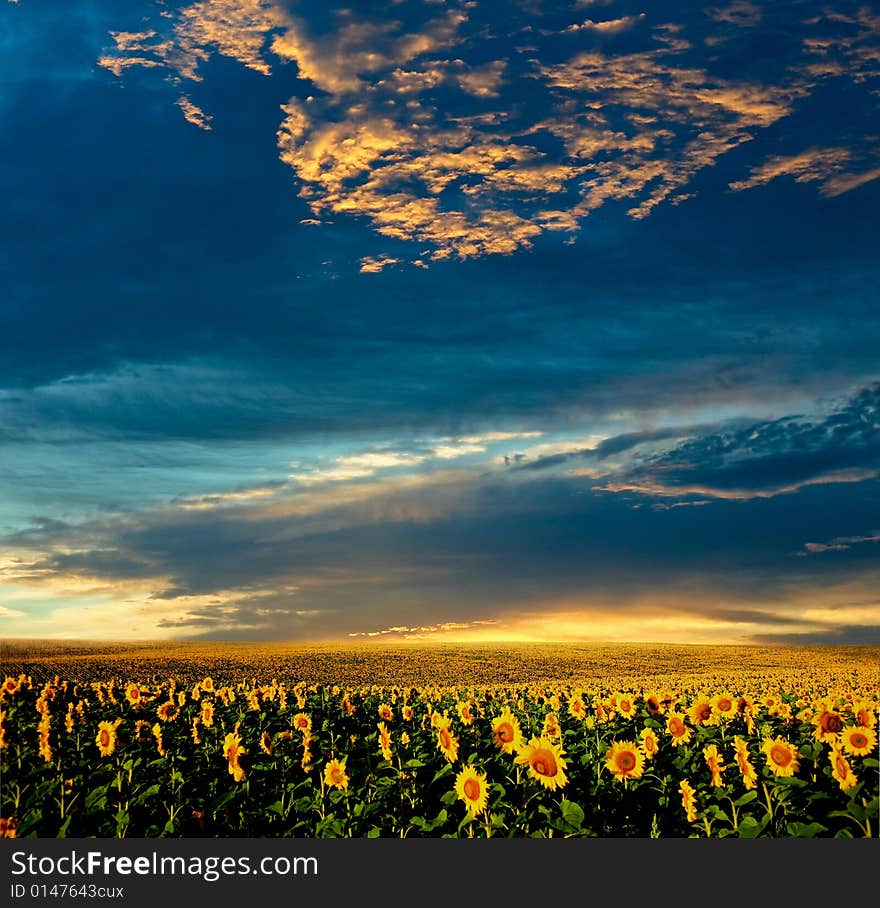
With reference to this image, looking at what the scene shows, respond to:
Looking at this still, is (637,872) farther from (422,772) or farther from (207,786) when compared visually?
(207,786)

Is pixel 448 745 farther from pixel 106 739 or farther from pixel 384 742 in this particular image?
pixel 106 739

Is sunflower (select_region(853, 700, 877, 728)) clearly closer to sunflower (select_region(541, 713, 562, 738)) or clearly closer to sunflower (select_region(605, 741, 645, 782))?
sunflower (select_region(605, 741, 645, 782))

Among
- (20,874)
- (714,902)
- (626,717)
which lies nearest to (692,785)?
(714,902)

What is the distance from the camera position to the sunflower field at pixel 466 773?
9891mm

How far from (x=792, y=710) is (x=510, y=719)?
16.1 feet

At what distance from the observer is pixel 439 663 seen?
41.0 meters

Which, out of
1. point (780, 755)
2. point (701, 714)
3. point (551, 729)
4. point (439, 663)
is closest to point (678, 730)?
point (701, 714)

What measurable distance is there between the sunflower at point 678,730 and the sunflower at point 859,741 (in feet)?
7.76

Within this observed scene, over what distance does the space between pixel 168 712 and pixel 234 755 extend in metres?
4.32

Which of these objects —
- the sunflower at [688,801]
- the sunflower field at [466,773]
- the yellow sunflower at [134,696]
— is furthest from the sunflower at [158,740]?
the sunflower at [688,801]

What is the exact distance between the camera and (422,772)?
12008 millimetres

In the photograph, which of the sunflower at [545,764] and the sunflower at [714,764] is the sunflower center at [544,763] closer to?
the sunflower at [545,764]

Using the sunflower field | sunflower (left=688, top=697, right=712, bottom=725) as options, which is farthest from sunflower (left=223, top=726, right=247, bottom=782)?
sunflower (left=688, top=697, right=712, bottom=725)

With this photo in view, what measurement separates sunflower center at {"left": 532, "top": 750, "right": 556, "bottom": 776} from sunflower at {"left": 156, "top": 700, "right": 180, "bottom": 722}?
8769 mm
